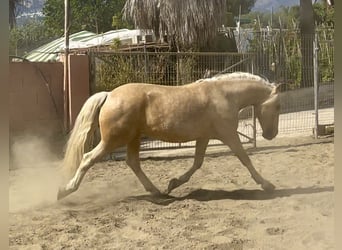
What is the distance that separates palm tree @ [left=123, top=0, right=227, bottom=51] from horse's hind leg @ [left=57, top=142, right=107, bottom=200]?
16.9ft

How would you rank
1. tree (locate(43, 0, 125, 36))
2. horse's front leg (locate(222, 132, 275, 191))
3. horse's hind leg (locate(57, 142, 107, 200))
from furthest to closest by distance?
tree (locate(43, 0, 125, 36)) < horse's front leg (locate(222, 132, 275, 191)) < horse's hind leg (locate(57, 142, 107, 200))

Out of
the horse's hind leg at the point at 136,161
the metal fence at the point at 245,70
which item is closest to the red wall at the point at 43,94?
the metal fence at the point at 245,70

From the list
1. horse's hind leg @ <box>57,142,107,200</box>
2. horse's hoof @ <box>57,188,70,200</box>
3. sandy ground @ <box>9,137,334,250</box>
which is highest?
horse's hind leg @ <box>57,142,107,200</box>

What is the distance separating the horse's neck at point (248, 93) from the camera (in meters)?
5.05

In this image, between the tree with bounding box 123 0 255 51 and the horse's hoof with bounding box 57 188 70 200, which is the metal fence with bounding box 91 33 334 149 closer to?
the tree with bounding box 123 0 255 51

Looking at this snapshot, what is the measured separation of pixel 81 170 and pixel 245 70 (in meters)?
3.93

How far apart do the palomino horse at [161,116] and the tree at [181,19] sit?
4739 mm

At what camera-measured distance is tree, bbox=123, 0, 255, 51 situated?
9820mm

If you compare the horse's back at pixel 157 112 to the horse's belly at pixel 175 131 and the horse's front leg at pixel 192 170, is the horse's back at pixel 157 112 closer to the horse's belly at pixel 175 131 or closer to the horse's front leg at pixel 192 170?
the horse's belly at pixel 175 131

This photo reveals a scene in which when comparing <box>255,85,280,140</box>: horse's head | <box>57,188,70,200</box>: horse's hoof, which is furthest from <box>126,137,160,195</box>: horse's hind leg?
<box>255,85,280,140</box>: horse's head

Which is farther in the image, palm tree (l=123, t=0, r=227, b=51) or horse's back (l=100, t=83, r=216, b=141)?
palm tree (l=123, t=0, r=227, b=51)

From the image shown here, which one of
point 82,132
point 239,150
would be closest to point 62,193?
point 82,132

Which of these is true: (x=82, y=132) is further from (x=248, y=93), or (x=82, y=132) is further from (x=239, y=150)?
(x=248, y=93)

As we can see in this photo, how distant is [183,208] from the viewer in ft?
15.2
